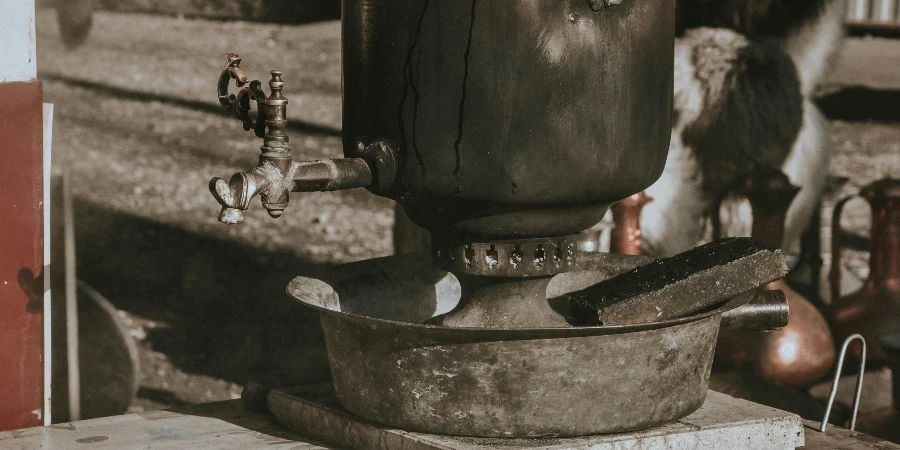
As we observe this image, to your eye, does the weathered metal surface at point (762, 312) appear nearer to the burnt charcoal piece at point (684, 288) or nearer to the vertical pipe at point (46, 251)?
the burnt charcoal piece at point (684, 288)

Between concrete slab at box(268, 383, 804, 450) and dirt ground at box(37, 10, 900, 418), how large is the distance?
1248 millimetres

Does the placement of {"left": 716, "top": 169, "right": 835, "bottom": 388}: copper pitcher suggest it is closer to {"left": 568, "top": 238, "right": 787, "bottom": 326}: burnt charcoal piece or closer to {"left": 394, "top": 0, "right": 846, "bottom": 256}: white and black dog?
{"left": 394, "top": 0, "right": 846, "bottom": 256}: white and black dog

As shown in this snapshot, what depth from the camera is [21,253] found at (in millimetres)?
2723

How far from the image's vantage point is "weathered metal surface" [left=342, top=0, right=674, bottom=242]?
2328 millimetres

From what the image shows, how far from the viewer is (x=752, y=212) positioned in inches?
167

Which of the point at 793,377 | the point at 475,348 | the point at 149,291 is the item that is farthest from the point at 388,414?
the point at 793,377

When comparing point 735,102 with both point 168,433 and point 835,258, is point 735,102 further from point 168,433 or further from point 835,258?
point 168,433

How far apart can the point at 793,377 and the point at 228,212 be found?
248cm

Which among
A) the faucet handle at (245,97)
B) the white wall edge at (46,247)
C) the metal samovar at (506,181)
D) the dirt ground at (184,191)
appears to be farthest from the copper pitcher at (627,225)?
the white wall edge at (46,247)

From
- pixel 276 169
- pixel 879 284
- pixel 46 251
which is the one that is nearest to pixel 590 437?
pixel 276 169

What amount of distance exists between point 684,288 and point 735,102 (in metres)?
2.22

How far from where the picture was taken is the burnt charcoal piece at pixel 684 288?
8.13ft

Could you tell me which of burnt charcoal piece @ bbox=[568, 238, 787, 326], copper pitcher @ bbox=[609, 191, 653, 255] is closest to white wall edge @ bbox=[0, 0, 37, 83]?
burnt charcoal piece @ bbox=[568, 238, 787, 326]

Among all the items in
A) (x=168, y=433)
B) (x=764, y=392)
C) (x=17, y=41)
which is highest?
(x=17, y=41)
